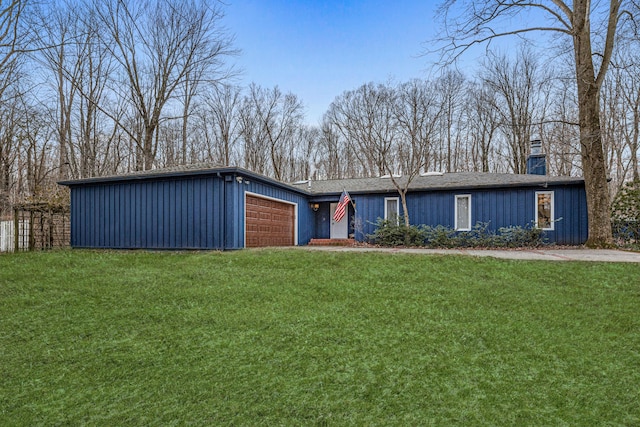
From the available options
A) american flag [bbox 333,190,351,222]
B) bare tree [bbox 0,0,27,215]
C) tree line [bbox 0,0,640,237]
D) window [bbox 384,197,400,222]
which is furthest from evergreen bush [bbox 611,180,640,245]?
bare tree [bbox 0,0,27,215]

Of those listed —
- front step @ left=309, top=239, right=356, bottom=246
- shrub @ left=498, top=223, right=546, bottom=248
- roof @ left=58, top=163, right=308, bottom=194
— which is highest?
roof @ left=58, top=163, right=308, bottom=194

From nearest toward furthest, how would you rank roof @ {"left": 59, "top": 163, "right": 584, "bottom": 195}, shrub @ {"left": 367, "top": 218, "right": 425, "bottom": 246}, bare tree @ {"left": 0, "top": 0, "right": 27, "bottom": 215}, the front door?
1. bare tree @ {"left": 0, "top": 0, "right": 27, "bottom": 215}
2. roof @ {"left": 59, "top": 163, "right": 584, "bottom": 195}
3. shrub @ {"left": 367, "top": 218, "right": 425, "bottom": 246}
4. the front door

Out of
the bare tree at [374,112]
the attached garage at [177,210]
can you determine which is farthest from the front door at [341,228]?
the bare tree at [374,112]

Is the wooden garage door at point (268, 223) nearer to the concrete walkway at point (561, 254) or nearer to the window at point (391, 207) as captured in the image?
the concrete walkway at point (561, 254)

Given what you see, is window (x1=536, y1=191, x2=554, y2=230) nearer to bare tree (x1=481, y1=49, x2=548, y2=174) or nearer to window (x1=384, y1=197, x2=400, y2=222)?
window (x1=384, y1=197, x2=400, y2=222)

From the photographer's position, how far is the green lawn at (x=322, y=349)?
7.53ft

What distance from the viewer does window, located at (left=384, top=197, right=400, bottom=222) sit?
13.5 meters

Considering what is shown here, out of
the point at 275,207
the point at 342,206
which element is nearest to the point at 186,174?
the point at 275,207

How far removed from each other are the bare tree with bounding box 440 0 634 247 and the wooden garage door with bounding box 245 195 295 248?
23.9 feet

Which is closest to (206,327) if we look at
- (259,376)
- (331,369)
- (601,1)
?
(259,376)

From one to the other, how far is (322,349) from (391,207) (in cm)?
1093

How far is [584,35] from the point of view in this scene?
1005cm

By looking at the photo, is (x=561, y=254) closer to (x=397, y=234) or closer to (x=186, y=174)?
(x=397, y=234)

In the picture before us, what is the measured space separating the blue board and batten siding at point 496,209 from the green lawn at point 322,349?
6.47 metres
